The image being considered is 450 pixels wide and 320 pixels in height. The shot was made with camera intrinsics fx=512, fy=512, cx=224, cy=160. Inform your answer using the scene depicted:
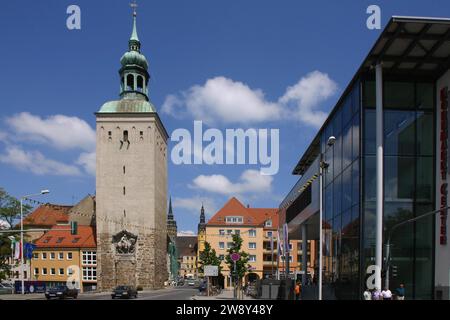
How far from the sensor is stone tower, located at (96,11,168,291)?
7519 cm

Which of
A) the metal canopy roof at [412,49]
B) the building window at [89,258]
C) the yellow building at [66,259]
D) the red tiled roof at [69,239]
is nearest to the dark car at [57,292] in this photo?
the metal canopy roof at [412,49]

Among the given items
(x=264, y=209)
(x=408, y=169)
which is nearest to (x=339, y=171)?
(x=408, y=169)

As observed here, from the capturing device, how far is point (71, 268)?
273ft

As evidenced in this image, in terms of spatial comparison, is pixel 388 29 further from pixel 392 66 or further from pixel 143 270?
pixel 143 270

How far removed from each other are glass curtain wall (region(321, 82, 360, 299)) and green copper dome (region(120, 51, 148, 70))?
57.3 meters

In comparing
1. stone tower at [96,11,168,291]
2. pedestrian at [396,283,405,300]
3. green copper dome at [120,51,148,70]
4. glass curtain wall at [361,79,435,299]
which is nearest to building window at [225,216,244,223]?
stone tower at [96,11,168,291]

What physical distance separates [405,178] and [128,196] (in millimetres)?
58472

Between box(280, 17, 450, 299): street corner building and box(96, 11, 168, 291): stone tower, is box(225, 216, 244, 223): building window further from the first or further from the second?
box(280, 17, 450, 299): street corner building

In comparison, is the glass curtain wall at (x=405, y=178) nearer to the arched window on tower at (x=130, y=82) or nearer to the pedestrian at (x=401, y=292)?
the pedestrian at (x=401, y=292)

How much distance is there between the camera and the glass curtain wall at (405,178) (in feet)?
75.4

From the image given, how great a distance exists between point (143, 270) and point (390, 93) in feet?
190

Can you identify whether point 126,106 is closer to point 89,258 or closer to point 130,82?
point 130,82

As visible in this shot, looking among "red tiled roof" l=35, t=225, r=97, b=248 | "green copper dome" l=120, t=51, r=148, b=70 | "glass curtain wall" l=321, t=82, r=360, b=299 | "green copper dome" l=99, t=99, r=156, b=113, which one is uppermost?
"green copper dome" l=120, t=51, r=148, b=70

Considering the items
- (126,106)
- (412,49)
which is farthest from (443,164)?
(126,106)
